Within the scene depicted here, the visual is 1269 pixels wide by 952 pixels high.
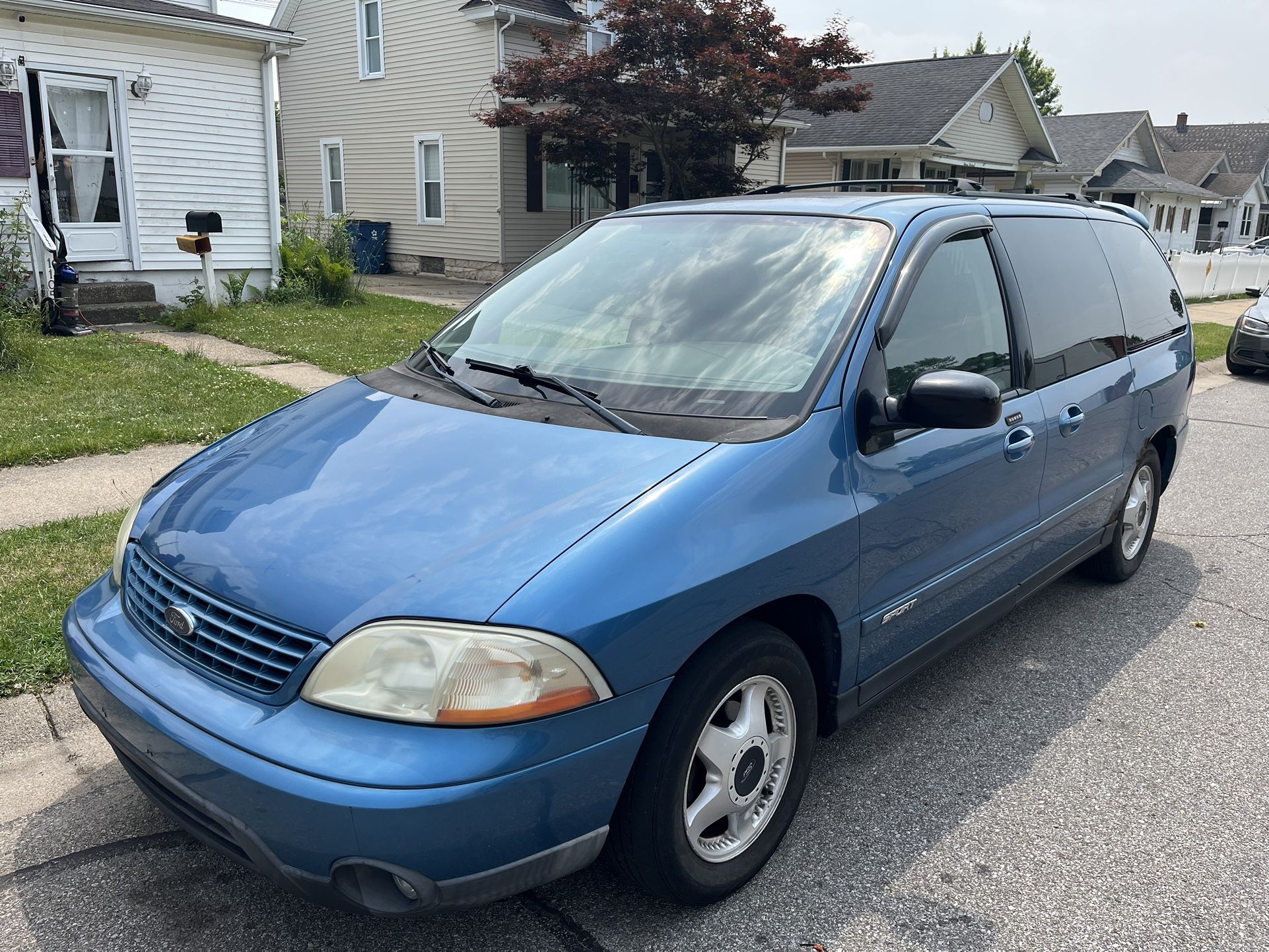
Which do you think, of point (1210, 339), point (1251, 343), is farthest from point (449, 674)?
point (1210, 339)

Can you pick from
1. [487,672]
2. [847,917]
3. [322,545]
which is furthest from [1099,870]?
[322,545]

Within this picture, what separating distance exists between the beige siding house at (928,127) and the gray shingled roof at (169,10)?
1551 cm

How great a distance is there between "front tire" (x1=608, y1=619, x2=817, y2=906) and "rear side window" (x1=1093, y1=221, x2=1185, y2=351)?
2858 millimetres

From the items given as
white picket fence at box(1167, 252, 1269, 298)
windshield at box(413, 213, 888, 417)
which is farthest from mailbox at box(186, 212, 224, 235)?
white picket fence at box(1167, 252, 1269, 298)

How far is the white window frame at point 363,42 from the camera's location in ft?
69.6

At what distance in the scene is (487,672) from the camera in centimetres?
208

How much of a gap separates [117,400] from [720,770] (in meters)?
6.82

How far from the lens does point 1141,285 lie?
4855mm

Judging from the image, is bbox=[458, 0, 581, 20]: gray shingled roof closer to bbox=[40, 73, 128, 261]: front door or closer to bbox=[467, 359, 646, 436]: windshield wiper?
bbox=[40, 73, 128, 261]: front door

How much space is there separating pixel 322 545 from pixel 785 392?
4.26 ft

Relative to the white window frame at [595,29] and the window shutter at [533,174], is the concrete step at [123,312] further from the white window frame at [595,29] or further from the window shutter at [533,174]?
the white window frame at [595,29]

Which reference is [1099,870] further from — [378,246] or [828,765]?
[378,246]

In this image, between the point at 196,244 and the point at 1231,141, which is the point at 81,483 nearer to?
the point at 196,244

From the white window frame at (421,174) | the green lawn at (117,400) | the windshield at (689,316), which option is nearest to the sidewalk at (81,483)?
the green lawn at (117,400)
